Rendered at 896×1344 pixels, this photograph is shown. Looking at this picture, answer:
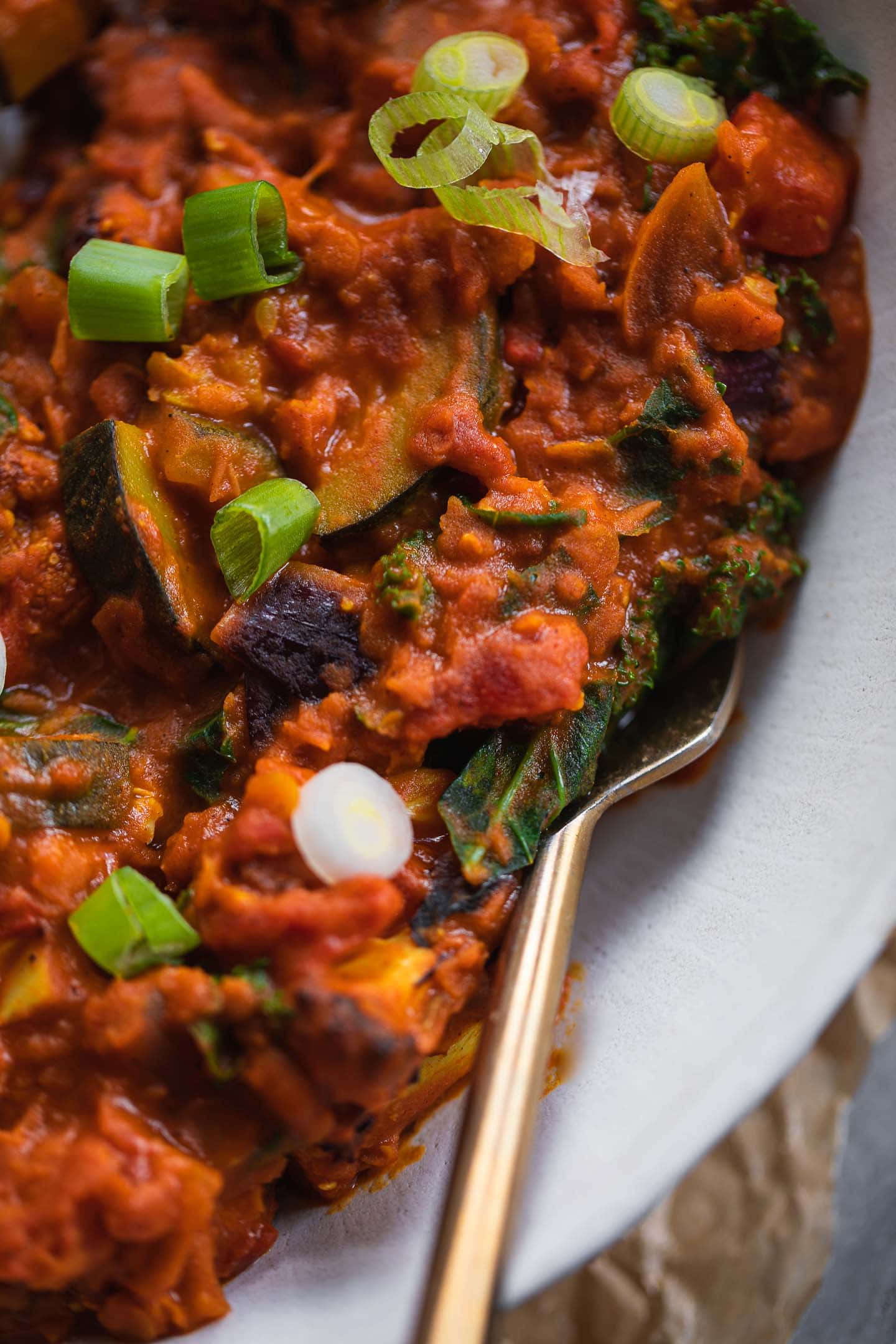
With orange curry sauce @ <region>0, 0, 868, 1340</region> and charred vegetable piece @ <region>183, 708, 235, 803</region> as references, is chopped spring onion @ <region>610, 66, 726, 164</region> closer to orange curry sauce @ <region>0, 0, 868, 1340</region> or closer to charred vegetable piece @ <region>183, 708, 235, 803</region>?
orange curry sauce @ <region>0, 0, 868, 1340</region>

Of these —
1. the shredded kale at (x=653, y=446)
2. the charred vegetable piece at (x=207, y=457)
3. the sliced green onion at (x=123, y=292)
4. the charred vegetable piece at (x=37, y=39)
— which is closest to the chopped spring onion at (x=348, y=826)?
the charred vegetable piece at (x=207, y=457)

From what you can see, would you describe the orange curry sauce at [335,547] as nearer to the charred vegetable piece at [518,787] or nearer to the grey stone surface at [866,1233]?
the charred vegetable piece at [518,787]

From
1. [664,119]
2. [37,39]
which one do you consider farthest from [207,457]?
[37,39]

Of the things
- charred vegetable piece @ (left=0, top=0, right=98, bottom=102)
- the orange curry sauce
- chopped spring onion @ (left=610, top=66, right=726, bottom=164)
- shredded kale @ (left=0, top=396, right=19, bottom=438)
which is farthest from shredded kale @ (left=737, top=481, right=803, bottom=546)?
charred vegetable piece @ (left=0, top=0, right=98, bottom=102)

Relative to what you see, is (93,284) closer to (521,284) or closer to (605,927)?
(521,284)

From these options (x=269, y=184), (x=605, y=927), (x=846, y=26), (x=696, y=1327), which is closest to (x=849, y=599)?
(x=605, y=927)
